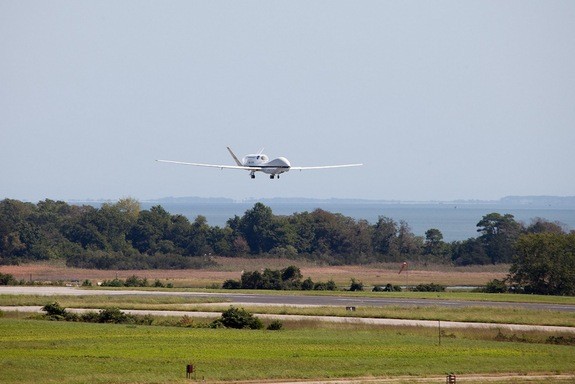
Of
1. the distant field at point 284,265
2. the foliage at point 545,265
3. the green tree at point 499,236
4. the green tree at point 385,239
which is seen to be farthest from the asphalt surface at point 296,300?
the green tree at point 385,239

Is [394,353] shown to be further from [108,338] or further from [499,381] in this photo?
[108,338]

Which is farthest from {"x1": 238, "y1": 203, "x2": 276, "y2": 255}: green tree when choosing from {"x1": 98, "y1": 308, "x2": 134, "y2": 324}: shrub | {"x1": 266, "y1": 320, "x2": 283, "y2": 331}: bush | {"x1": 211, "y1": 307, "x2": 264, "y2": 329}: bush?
{"x1": 266, "y1": 320, "x2": 283, "y2": 331}: bush

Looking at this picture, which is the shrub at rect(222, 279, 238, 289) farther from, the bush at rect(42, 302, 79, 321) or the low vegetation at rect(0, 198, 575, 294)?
the low vegetation at rect(0, 198, 575, 294)

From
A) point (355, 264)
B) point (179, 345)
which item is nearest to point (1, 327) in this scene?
point (179, 345)

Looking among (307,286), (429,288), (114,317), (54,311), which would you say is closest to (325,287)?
(307,286)

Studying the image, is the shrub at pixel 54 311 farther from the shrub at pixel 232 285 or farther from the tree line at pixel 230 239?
the tree line at pixel 230 239

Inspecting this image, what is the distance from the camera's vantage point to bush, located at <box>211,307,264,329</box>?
5822 cm

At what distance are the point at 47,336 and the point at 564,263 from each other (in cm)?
5836

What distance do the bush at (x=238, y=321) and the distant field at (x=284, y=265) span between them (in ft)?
141

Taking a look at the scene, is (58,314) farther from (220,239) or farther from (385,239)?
(385,239)

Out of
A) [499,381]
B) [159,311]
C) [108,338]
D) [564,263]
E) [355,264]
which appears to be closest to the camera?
[499,381]

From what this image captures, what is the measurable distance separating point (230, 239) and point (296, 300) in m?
73.9

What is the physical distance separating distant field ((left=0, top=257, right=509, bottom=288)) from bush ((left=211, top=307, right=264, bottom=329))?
42993 millimetres

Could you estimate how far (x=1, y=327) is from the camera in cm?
5362
